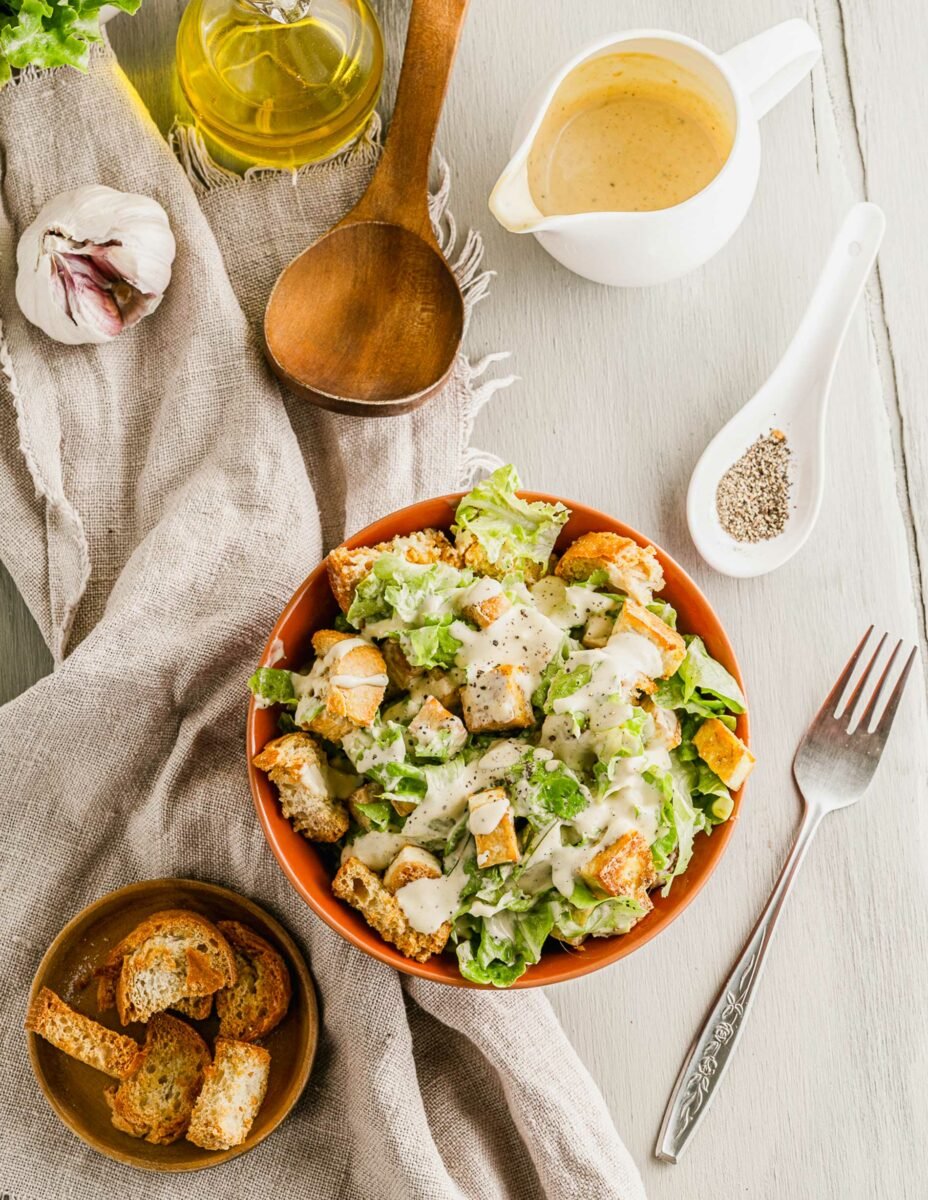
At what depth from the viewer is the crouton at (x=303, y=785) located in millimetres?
1957

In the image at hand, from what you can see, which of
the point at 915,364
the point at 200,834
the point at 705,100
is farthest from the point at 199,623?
the point at 915,364

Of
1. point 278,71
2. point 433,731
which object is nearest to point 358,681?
point 433,731

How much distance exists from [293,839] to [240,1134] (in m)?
0.56

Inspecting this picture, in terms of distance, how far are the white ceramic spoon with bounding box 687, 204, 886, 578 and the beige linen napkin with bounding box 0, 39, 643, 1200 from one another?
528mm

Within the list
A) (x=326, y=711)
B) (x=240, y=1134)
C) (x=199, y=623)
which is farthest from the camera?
(x=199, y=623)

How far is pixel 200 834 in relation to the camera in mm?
2318

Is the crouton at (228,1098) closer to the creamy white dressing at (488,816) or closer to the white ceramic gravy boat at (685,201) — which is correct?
the creamy white dressing at (488,816)

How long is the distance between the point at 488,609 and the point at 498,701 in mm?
150

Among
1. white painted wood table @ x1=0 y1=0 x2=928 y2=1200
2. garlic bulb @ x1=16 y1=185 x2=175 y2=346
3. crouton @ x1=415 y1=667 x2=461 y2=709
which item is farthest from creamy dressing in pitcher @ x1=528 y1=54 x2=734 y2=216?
crouton @ x1=415 y1=667 x2=461 y2=709

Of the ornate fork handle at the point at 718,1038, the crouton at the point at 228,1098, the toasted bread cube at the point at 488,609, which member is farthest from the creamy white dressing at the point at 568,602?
the crouton at the point at 228,1098

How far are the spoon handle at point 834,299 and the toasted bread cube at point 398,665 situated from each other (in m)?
1.03

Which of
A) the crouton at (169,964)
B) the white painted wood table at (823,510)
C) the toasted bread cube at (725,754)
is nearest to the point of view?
the toasted bread cube at (725,754)

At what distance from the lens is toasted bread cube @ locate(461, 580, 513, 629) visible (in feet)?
6.39

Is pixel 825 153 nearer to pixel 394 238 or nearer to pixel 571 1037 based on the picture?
pixel 394 238
